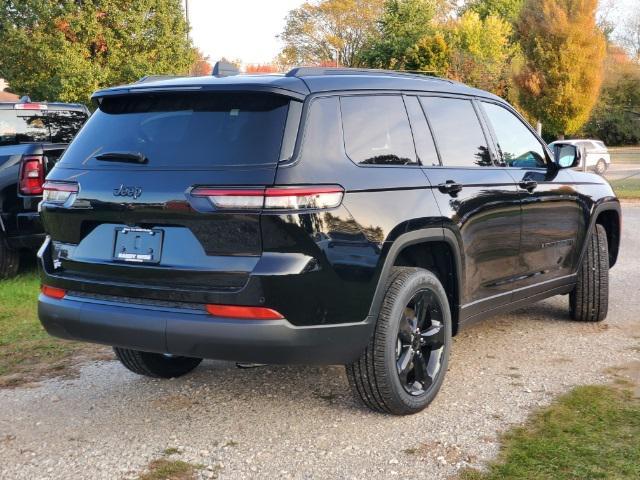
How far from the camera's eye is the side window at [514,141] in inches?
207

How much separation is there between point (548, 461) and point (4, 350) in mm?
3924

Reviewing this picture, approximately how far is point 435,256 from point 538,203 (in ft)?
4.00

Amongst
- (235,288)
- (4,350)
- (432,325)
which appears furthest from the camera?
(4,350)

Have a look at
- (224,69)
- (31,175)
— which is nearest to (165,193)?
(224,69)

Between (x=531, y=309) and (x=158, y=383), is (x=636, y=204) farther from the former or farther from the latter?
(x=158, y=383)

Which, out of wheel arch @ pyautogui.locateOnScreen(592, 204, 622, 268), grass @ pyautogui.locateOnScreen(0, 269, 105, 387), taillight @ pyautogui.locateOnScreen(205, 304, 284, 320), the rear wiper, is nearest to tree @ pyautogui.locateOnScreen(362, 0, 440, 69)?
wheel arch @ pyautogui.locateOnScreen(592, 204, 622, 268)

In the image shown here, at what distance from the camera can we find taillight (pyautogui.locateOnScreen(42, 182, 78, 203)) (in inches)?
156

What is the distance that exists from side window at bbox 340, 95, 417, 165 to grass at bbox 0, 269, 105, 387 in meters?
2.55

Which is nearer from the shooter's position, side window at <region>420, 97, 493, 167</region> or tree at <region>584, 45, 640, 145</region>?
side window at <region>420, 97, 493, 167</region>

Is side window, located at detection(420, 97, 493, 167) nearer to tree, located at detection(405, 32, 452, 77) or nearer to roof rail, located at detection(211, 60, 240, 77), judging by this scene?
roof rail, located at detection(211, 60, 240, 77)

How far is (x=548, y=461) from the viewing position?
356 cm

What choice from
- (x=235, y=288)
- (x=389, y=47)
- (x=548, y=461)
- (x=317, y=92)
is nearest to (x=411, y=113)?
(x=317, y=92)

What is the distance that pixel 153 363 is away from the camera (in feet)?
15.6

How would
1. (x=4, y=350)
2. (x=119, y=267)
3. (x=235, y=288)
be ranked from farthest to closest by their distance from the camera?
(x=4, y=350) < (x=119, y=267) < (x=235, y=288)
